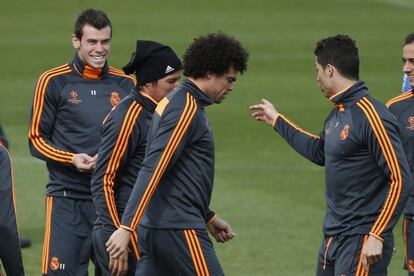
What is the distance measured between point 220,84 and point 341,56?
0.88m

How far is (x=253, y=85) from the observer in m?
24.5

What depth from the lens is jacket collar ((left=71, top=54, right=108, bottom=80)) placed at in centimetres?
983

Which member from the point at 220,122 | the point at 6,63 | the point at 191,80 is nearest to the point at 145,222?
the point at 191,80

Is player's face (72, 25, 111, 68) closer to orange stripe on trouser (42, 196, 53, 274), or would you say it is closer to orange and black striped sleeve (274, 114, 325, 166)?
orange stripe on trouser (42, 196, 53, 274)

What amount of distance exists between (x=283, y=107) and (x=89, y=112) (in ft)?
41.8

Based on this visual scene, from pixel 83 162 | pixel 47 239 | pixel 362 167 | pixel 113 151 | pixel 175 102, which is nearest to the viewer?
pixel 175 102

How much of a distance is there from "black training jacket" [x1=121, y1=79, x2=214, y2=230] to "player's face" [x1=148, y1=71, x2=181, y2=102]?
539 millimetres

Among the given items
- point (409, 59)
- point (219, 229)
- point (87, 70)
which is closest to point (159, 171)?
point (219, 229)

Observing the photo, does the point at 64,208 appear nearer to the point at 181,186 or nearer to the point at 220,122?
the point at 181,186

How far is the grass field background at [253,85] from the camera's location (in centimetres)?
1387

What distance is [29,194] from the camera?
15898 millimetres

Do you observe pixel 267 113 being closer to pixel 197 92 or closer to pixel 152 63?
pixel 152 63

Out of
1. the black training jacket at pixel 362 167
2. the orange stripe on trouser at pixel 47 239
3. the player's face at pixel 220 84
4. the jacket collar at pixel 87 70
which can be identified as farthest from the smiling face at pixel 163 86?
the orange stripe on trouser at pixel 47 239

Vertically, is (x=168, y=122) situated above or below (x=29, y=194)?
above
